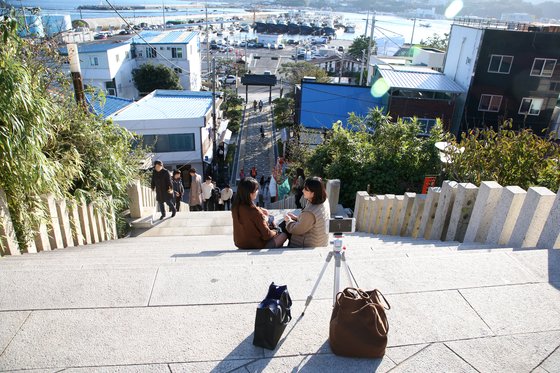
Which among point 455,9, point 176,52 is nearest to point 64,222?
point 176,52

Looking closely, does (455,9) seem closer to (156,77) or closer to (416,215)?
(156,77)

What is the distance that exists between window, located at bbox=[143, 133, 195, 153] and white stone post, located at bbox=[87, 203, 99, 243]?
43.3ft

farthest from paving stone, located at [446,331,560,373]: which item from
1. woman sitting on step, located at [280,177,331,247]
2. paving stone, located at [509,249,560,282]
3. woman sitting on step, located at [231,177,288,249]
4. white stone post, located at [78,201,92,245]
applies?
white stone post, located at [78,201,92,245]

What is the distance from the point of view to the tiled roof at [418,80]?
19891 millimetres

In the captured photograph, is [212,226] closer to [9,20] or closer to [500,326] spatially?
[9,20]

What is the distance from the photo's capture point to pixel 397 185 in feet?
29.5

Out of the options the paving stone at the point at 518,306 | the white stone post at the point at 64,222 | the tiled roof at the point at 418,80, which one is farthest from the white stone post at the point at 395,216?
the tiled roof at the point at 418,80

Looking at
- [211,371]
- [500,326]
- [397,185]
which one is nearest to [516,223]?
[500,326]

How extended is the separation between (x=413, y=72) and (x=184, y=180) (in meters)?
15.5

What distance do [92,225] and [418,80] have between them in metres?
19.8

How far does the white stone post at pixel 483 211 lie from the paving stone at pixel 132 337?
330 centimetres

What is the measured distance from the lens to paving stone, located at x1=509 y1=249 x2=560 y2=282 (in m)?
3.48

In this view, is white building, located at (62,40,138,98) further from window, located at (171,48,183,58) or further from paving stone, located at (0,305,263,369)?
paving stone, located at (0,305,263,369)

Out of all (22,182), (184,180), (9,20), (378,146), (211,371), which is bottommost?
(184,180)
